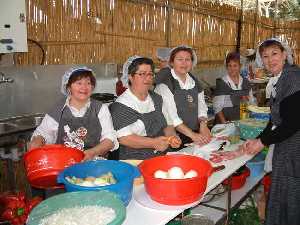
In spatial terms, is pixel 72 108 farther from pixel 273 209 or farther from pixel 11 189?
pixel 273 209

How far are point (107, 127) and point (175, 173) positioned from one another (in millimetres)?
1050

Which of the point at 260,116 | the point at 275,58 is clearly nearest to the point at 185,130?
the point at 275,58

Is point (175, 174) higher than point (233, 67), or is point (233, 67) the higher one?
point (233, 67)

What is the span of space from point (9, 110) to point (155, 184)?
2.60 m

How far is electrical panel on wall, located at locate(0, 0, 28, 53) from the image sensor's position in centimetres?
347

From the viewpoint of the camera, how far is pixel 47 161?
2238 mm

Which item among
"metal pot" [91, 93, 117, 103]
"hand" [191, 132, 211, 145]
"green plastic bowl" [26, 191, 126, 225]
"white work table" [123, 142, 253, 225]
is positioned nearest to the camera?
"green plastic bowl" [26, 191, 126, 225]

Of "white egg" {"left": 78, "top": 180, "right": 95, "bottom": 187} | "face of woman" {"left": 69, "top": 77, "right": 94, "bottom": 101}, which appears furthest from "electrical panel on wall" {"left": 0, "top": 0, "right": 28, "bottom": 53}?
"white egg" {"left": 78, "top": 180, "right": 95, "bottom": 187}

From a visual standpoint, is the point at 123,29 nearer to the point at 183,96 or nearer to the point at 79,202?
the point at 183,96

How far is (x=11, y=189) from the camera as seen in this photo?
12.7ft

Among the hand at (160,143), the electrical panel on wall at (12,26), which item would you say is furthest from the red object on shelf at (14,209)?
the electrical panel on wall at (12,26)

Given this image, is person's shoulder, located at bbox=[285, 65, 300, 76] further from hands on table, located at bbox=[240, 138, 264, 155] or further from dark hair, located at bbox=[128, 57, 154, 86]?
dark hair, located at bbox=[128, 57, 154, 86]

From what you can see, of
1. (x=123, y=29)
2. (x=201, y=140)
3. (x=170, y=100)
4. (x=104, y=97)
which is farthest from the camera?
(x=123, y=29)

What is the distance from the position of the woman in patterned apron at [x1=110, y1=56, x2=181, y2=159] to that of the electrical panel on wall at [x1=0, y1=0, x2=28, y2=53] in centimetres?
142
